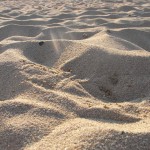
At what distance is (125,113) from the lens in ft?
5.85

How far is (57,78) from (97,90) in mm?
294

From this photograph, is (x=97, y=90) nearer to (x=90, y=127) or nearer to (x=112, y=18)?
(x=90, y=127)

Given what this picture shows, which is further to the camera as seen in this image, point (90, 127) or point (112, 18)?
point (112, 18)

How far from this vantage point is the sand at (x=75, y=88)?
4.93ft

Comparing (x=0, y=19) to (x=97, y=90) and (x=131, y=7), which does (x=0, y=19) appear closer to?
(x=131, y=7)

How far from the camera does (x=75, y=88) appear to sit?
2.08 meters

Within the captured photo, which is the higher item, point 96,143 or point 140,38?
point 96,143

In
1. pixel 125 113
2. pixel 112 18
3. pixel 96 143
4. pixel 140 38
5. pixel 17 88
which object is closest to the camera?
pixel 96 143

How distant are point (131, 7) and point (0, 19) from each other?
1.98 metres

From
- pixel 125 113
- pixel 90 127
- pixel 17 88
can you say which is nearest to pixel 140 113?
pixel 125 113

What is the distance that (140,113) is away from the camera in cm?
181

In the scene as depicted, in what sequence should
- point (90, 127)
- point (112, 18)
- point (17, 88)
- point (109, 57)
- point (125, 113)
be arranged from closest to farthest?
1. point (90, 127)
2. point (125, 113)
3. point (17, 88)
4. point (109, 57)
5. point (112, 18)

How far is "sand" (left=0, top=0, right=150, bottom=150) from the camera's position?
1.50 m

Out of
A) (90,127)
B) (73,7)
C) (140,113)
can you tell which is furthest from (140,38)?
(73,7)
